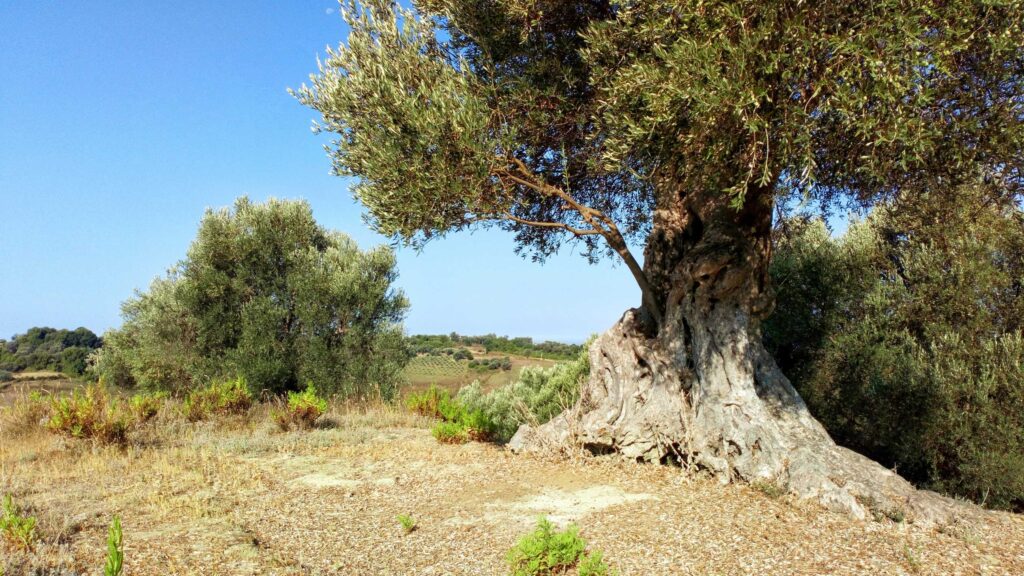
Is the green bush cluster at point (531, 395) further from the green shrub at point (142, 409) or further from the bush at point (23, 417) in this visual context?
the bush at point (23, 417)

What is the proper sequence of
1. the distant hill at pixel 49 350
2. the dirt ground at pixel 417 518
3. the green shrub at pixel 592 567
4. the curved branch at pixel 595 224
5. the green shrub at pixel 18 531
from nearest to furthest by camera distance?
1. the green shrub at pixel 592 567
2. the green shrub at pixel 18 531
3. the dirt ground at pixel 417 518
4. the curved branch at pixel 595 224
5. the distant hill at pixel 49 350

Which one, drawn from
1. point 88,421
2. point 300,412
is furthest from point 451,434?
point 88,421

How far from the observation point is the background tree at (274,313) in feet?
59.5

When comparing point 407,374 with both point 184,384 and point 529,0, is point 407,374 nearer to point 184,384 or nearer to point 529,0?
point 184,384

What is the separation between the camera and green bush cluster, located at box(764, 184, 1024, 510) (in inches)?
411

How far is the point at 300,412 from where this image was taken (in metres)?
13.2

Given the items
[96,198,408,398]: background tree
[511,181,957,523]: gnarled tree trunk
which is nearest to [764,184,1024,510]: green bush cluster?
[511,181,957,523]: gnarled tree trunk

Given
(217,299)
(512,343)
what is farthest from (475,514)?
(512,343)

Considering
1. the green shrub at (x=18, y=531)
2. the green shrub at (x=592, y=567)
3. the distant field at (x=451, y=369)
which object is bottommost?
the green shrub at (x=592, y=567)

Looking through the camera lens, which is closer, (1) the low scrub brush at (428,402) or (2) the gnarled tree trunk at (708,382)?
(2) the gnarled tree trunk at (708,382)

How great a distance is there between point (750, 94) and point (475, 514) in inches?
241

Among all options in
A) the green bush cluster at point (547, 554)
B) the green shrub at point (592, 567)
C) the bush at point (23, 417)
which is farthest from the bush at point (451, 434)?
the bush at point (23, 417)

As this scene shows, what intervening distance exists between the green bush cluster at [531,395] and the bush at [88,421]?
7.42 meters

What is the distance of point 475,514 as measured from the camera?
762 cm
